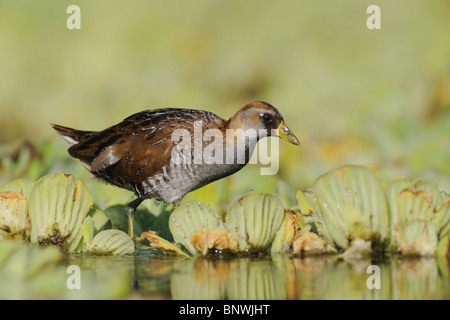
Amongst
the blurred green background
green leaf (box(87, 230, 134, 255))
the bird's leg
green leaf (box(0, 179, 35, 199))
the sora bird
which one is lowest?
green leaf (box(87, 230, 134, 255))

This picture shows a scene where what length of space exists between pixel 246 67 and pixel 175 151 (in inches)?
158

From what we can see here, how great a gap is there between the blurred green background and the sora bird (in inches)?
82.2

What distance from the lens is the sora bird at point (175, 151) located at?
198 inches

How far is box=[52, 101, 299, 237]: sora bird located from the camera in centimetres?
504

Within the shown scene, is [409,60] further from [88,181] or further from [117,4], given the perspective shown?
[88,181]

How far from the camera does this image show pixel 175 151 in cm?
505

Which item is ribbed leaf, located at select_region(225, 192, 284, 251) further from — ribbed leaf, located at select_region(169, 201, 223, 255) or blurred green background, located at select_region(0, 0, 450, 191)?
blurred green background, located at select_region(0, 0, 450, 191)

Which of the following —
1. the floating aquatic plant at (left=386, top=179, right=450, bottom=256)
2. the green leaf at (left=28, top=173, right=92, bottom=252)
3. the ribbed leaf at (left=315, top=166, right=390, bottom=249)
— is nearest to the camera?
the floating aquatic plant at (left=386, top=179, right=450, bottom=256)

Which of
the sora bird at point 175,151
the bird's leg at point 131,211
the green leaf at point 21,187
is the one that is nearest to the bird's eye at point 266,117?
the sora bird at point 175,151

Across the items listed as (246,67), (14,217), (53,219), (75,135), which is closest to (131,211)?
(75,135)

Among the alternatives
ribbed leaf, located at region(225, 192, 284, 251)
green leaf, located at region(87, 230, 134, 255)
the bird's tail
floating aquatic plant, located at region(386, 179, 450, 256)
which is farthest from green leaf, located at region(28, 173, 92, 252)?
floating aquatic plant, located at region(386, 179, 450, 256)

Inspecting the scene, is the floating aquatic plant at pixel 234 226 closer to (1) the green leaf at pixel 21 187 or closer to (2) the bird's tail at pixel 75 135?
(1) the green leaf at pixel 21 187

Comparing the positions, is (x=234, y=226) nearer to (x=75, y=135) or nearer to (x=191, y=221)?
(x=191, y=221)

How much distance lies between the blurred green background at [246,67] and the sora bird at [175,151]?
209 cm
